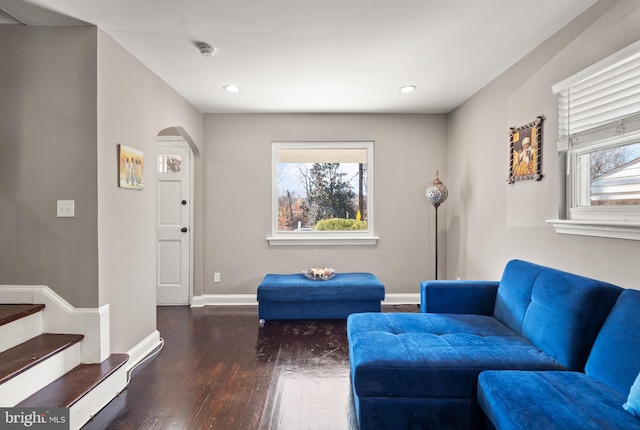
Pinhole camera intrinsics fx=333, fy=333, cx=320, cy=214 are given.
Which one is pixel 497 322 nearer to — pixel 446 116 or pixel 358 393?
pixel 358 393

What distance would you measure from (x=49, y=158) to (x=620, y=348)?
3.45m

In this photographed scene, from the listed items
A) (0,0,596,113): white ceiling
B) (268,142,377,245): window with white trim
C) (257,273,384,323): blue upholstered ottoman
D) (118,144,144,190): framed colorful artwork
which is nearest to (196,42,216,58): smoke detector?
(0,0,596,113): white ceiling

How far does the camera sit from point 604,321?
65.7 inches

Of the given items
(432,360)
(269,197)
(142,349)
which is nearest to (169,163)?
(269,197)

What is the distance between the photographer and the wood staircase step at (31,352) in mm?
1802

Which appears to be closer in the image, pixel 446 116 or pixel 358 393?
pixel 358 393

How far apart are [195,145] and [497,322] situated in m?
3.66

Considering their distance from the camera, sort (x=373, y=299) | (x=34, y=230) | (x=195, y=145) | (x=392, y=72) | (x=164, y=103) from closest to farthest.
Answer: (x=34, y=230), (x=392, y=72), (x=164, y=103), (x=373, y=299), (x=195, y=145)

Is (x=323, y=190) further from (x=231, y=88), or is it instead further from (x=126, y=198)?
(x=126, y=198)

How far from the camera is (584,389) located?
1442 mm

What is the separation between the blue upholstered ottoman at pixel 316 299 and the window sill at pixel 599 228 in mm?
1807

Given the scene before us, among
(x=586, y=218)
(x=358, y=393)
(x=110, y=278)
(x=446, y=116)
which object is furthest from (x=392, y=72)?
(x=110, y=278)

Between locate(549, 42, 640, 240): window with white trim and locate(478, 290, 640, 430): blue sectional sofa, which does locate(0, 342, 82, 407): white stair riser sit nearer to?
locate(478, 290, 640, 430): blue sectional sofa

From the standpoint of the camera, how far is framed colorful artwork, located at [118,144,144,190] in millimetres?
2520
